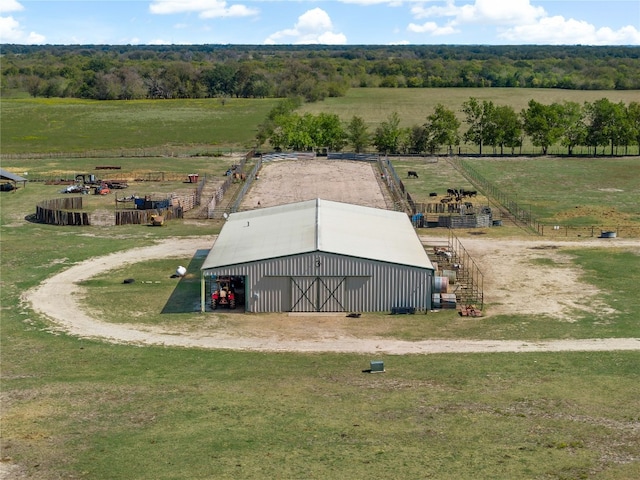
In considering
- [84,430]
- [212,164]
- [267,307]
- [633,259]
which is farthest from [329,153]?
[84,430]

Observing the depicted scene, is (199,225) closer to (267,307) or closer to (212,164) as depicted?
(267,307)

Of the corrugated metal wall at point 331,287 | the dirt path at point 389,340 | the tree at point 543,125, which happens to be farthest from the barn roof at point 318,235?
the tree at point 543,125

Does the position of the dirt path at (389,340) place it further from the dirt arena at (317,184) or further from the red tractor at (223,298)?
the dirt arena at (317,184)

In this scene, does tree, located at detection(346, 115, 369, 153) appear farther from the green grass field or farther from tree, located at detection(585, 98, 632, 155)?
the green grass field

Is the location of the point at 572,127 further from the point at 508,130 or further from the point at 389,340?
the point at 389,340

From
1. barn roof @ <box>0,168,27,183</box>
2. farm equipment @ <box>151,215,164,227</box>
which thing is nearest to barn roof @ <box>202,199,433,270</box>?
farm equipment @ <box>151,215,164,227</box>

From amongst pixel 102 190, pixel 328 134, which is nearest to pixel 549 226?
pixel 102 190
